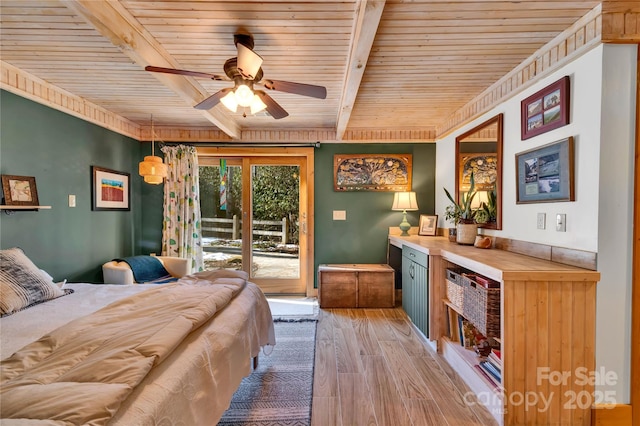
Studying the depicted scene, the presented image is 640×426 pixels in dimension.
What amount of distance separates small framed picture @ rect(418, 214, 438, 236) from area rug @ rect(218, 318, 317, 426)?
78.6 inches

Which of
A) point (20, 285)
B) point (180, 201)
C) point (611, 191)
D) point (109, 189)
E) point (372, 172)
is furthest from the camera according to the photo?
point (372, 172)

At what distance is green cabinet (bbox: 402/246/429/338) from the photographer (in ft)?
8.49

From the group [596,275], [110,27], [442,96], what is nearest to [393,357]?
[596,275]

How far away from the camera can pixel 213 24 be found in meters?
1.71

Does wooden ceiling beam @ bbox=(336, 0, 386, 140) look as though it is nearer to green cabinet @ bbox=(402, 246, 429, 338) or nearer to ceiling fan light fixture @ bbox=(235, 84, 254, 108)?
ceiling fan light fixture @ bbox=(235, 84, 254, 108)

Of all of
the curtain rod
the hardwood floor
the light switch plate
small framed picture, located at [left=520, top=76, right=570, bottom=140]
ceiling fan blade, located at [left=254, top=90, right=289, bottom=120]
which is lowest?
the hardwood floor

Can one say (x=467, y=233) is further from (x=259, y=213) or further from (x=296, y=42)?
(x=259, y=213)

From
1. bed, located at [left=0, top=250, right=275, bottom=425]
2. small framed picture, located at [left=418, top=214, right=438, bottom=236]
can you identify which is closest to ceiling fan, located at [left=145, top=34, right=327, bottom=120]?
bed, located at [left=0, top=250, right=275, bottom=425]

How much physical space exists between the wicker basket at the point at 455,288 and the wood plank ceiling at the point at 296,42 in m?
1.65

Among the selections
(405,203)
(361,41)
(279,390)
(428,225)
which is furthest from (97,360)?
(428,225)

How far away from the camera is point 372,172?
3.93m

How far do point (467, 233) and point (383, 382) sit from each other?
1597mm

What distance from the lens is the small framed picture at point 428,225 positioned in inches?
144

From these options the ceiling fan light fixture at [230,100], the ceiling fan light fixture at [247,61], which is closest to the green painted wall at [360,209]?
the ceiling fan light fixture at [230,100]
